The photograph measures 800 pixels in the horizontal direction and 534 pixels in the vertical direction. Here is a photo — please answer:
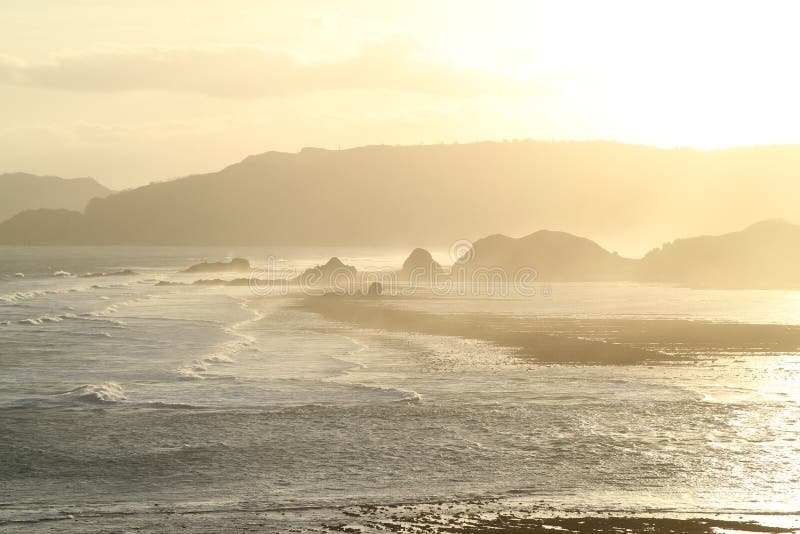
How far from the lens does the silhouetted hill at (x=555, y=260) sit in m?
93.8

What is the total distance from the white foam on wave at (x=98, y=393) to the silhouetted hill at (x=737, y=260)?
66539 mm

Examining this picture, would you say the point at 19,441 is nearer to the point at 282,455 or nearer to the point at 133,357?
the point at 282,455

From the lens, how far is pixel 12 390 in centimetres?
2667

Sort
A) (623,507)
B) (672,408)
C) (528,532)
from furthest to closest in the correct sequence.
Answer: (672,408), (623,507), (528,532)

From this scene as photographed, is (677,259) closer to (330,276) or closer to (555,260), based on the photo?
(555,260)

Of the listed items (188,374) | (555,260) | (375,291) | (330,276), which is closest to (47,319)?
(188,374)

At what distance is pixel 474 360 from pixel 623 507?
708 inches

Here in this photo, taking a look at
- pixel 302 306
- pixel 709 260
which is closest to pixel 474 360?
pixel 302 306

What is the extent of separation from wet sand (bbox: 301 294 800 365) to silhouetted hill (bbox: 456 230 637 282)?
140ft

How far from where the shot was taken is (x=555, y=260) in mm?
94562

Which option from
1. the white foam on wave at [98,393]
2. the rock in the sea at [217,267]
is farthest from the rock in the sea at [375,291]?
the rock in the sea at [217,267]

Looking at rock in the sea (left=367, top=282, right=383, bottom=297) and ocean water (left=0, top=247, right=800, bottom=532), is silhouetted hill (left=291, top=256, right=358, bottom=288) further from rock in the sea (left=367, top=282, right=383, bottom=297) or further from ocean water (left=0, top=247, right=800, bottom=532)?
ocean water (left=0, top=247, right=800, bottom=532)

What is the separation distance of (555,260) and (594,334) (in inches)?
2127

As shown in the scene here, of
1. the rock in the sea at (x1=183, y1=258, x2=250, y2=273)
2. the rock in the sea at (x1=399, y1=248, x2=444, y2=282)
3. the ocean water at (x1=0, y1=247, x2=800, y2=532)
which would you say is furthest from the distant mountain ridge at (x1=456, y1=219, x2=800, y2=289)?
the ocean water at (x1=0, y1=247, x2=800, y2=532)
